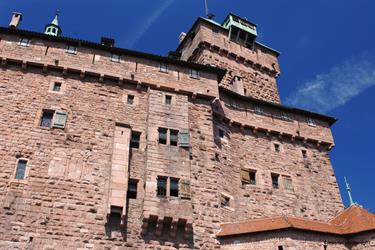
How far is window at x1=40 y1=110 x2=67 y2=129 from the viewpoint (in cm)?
1911

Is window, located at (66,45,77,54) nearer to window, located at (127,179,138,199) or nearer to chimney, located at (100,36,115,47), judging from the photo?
chimney, located at (100,36,115,47)

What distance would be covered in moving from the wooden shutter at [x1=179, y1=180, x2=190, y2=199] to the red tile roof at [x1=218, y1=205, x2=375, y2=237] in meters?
2.24

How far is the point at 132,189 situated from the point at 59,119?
4.80 m

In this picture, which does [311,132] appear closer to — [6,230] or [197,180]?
[197,180]

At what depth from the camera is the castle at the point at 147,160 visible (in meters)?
17.2

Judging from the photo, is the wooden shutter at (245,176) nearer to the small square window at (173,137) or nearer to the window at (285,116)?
the small square window at (173,137)

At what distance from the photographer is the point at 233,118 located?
24203mm

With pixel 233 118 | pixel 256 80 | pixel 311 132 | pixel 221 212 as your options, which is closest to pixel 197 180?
pixel 221 212

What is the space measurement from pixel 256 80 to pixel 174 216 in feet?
60.7

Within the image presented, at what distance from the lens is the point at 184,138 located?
20203mm

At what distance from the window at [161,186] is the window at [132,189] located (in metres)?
1.03

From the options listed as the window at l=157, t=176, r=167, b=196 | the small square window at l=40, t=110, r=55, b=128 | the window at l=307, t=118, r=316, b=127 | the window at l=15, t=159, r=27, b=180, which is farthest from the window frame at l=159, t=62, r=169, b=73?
the window at l=307, t=118, r=316, b=127

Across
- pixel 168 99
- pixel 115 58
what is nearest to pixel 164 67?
pixel 168 99

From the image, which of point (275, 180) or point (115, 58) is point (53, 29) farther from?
point (275, 180)
